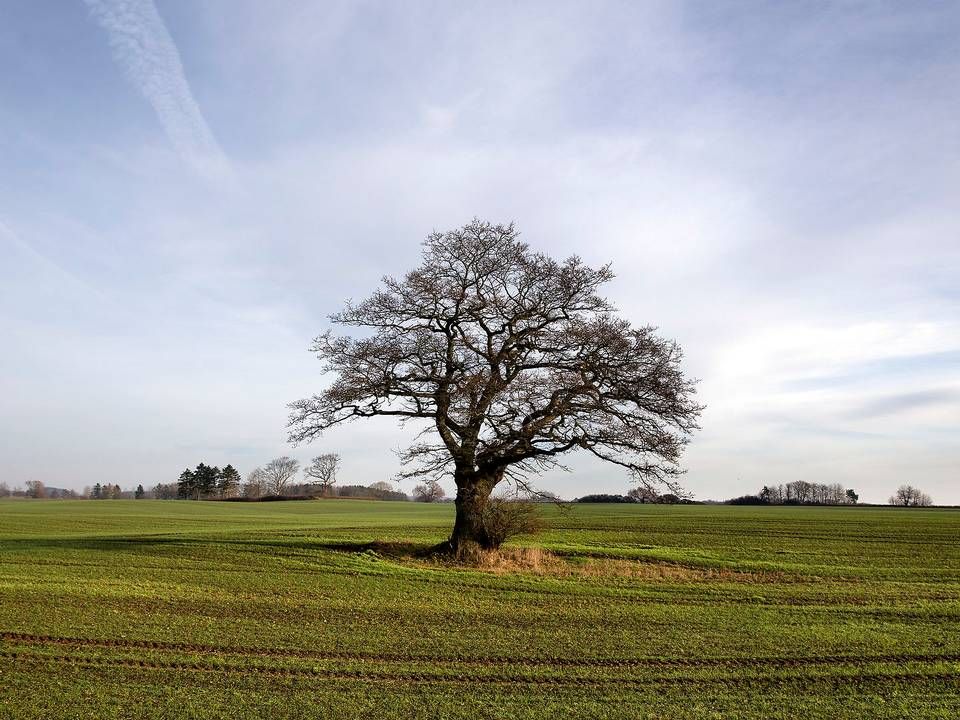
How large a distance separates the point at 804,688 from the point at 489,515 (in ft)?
45.8

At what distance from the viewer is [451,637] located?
39.5ft

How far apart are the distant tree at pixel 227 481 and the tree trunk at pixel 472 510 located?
121 meters

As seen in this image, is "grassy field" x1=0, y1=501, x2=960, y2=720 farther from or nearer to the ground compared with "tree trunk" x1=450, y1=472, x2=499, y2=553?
nearer to the ground

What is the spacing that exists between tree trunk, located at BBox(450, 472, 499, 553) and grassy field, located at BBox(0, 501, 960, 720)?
1752mm

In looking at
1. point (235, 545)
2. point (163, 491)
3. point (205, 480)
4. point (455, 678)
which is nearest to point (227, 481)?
point (205, 480)

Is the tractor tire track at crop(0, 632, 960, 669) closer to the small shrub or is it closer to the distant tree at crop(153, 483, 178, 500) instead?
the small shrub

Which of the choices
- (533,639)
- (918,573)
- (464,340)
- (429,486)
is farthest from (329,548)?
(918,573)

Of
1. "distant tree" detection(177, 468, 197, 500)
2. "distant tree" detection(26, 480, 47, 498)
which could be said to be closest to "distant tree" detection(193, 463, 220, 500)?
"distant tree" detection(177, 468, 197, 500)

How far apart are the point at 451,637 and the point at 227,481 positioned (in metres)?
132

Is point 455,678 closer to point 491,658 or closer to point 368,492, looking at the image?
point 491,658

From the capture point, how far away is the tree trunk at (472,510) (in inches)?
897

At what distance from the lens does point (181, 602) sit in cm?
1461

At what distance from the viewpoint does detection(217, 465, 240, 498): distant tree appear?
133m

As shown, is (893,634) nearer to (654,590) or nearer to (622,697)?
(654,590)
